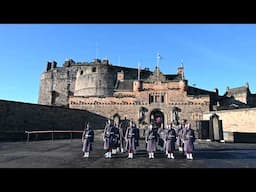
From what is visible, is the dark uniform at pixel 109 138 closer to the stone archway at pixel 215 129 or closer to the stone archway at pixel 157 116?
the stone archway at pixel 215 129

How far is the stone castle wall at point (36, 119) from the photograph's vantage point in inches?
931

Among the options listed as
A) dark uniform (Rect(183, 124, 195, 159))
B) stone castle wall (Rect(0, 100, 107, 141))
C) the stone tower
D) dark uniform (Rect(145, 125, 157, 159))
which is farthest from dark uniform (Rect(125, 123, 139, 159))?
the stone tower

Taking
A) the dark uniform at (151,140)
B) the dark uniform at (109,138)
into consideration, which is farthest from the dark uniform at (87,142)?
the dark uniform at (151,140)

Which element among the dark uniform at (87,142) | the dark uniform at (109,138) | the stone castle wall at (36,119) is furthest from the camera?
the stone castle wall at (36,119)

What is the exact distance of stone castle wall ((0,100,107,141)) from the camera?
77.6 feet

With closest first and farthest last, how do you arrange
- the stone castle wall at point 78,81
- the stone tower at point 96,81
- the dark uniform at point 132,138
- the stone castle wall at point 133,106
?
the dark uniform at point 132,138
the stone castle wall at point 133,106
the stone tower at point 96,81
the stone castle wall at point 78,81

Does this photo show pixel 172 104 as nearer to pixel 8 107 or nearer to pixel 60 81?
pixel 8 107

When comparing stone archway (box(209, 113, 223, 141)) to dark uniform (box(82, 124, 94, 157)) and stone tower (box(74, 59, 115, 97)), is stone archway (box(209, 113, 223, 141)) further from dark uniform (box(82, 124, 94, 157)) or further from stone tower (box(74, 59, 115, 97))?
stone tower (box(74, 59, 115, 97))

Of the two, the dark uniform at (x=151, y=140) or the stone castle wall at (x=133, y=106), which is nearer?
the dark uniform at (x=151, y=140)

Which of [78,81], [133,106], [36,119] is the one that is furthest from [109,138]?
[78,81]

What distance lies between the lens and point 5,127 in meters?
23.9
